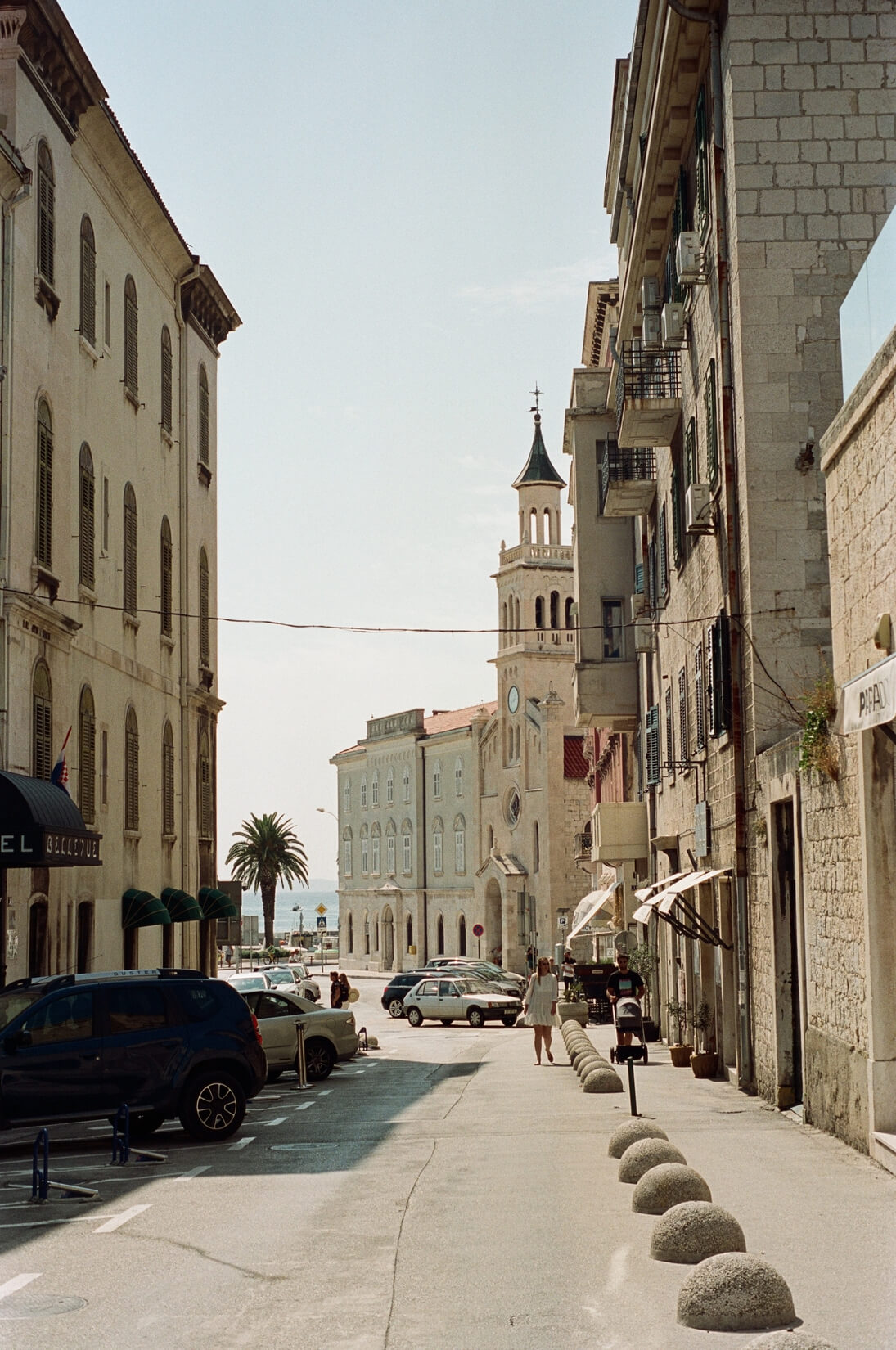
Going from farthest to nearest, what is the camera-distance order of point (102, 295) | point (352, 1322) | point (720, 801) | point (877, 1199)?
point (102, 295)
point (720, 801)
point (877, 1199)
point (352, 1322)

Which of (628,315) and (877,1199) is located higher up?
(628,315)

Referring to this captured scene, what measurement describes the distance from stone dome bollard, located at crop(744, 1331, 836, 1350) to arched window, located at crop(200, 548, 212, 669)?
3206 centimetres

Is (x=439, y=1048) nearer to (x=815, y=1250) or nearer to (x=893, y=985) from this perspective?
(x=893, y=985)

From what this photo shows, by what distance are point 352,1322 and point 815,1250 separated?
292 centimetres

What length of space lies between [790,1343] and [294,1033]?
2140 centimetres

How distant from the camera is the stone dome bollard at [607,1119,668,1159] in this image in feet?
41.4

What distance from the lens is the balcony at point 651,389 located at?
81.5ft

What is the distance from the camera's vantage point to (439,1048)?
3566 centimetres

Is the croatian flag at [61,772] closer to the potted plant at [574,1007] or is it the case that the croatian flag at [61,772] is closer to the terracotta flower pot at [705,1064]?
the terracotta flower pot at [705,1064]

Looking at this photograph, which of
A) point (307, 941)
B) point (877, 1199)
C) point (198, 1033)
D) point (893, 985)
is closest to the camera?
point (877, 1199)

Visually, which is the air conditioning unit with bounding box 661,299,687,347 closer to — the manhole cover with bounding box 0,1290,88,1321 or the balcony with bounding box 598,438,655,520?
the balcony with bounding box 598,438,655,520

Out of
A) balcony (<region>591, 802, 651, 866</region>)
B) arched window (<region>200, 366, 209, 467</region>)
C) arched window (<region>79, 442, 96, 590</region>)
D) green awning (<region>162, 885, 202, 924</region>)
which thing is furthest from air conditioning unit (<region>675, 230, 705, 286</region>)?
arched window (<region>200, 366, 209, 467</region>)

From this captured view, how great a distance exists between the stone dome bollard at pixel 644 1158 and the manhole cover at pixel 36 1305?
13.2 feet

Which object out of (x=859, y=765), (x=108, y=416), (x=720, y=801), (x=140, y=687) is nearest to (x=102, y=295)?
(x=108, y=416)
